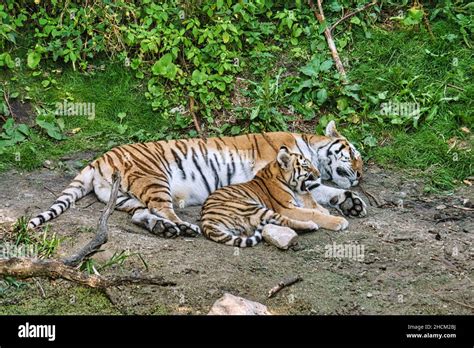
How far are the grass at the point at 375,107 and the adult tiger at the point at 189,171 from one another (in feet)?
1.81

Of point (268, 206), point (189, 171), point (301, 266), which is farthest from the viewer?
point (189, 171)

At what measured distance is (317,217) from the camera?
6.49 metres

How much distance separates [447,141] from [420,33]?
73.1 inches

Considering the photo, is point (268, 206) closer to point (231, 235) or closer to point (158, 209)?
point (231, 235)

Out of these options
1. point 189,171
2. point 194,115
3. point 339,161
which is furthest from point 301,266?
point 194,115

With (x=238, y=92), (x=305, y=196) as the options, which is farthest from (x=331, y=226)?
(x=238, y=92)

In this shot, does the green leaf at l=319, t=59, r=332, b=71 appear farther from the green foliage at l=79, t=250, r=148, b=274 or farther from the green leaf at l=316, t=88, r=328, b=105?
the green foliage at l=79, t=250, r=148, b=274

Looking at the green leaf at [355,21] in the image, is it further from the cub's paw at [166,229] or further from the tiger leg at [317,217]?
the cub's paw at [166,229]

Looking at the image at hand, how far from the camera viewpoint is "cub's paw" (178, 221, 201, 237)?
245 inches

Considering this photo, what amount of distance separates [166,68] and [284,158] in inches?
93.4

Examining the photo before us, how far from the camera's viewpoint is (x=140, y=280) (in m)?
4.83

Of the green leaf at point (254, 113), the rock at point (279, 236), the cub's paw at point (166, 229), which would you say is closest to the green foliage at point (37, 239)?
the cub's paw at point (166, 229)

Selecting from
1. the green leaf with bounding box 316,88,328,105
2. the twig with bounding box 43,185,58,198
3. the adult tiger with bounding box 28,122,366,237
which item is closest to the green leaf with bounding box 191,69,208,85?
the adult tiger with bounding box 28,122,366,237

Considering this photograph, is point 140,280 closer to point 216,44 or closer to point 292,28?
point 216,44
